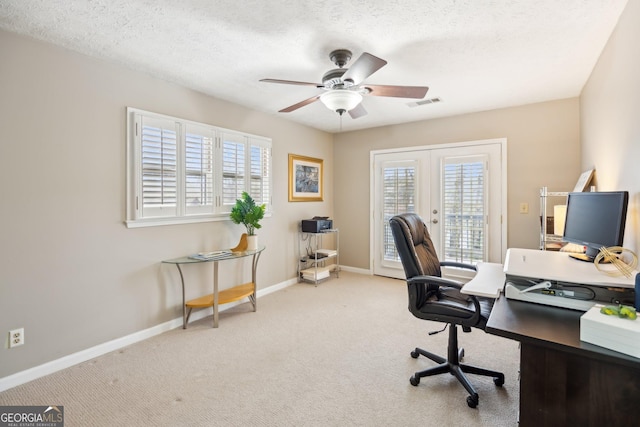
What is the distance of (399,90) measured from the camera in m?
2.38

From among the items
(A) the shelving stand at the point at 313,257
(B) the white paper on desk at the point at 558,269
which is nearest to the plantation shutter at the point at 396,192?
(A) the shelving stand at the point at 313,257

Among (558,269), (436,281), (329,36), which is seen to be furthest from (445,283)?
(329,36)

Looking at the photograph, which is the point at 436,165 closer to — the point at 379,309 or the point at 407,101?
the point at 407,101

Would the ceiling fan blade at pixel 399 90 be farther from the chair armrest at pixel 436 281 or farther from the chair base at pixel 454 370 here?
the chair base at pixel 454 370

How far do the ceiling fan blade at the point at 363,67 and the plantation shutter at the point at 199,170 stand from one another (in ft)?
5.88

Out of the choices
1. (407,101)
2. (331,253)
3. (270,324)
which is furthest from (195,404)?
(407,101)

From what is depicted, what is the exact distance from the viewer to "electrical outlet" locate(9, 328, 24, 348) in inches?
82.5

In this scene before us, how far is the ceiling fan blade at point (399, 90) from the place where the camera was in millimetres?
2328

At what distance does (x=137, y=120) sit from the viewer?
8.97 feet

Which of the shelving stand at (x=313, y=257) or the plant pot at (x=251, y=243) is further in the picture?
the shelving stand at (x=313, y=257)

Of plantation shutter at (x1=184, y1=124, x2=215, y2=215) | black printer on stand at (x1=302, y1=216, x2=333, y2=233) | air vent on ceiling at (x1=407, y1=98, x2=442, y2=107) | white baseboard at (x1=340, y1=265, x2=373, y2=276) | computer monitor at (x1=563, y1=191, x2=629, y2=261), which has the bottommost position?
white baseboard at (x1=340, y1=265, x2=373, y2=276)

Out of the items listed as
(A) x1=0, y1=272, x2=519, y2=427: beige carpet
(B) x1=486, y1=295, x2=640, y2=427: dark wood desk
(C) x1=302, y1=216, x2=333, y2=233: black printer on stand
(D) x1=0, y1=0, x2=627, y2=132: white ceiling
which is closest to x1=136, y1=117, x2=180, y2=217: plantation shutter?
(D) x1=0, y1=0, x2=627, y2=132: white ceiling

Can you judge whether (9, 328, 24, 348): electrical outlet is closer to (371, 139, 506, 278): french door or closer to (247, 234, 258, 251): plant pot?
(247, 234, 258, 251): plant pot

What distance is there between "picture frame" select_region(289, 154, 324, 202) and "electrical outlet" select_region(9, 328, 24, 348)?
308 cm
